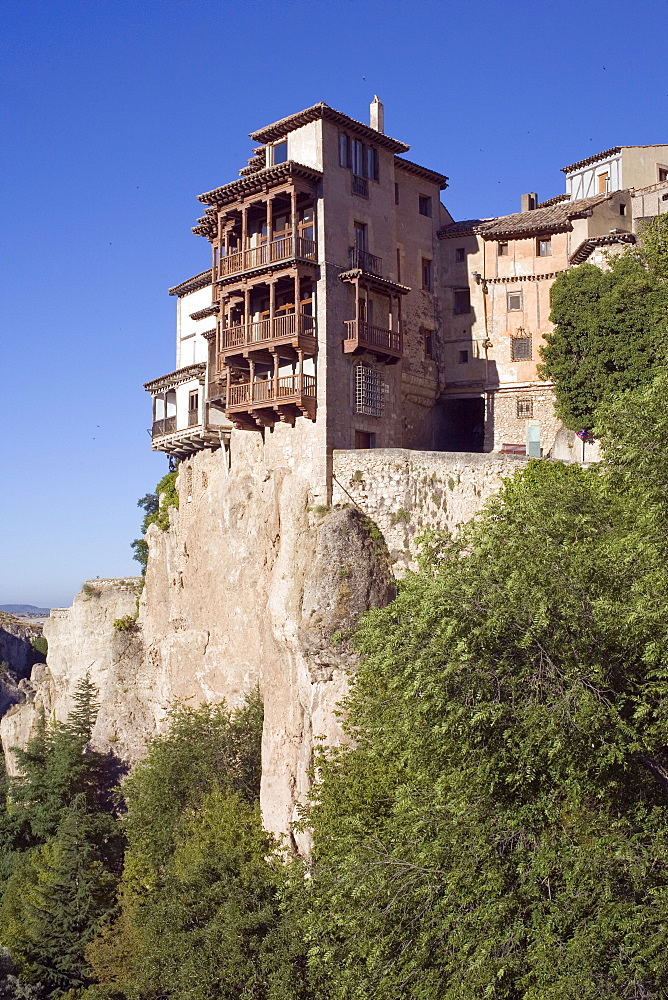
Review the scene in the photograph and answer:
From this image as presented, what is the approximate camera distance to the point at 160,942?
108 feet

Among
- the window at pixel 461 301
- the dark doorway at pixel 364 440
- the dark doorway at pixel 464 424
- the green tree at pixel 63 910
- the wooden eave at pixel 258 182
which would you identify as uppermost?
the wooden eave at pixel 258 182

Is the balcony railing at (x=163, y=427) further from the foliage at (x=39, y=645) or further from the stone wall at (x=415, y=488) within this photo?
the foliage at (x=39, y=645)

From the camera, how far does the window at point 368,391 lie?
128 feet

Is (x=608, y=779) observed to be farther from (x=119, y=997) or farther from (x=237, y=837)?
(x=119, y=997)

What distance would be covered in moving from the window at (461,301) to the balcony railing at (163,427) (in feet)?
45.2

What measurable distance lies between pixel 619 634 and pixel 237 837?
20.0 m

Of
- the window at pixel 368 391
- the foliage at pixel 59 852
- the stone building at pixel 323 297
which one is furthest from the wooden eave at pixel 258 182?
the foliage at pixel 59 852

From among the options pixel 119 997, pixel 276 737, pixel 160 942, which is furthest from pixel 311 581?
pixel 119 997

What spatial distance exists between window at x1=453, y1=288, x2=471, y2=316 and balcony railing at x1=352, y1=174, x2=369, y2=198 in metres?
6.94

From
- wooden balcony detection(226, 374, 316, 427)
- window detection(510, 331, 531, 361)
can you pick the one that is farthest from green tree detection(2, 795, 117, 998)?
window detection(510, 331, 531, 361)

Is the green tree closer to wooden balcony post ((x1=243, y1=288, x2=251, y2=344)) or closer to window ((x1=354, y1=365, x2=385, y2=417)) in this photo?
window ((x1=354, y1=365, x2=385, y2=417))

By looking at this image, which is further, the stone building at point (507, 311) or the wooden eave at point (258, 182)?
the stone building at point (507, 311)

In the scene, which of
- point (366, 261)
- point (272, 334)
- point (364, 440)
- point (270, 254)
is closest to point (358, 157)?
point (366, 261)

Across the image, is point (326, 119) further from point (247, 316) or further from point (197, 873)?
point (197, 873)
